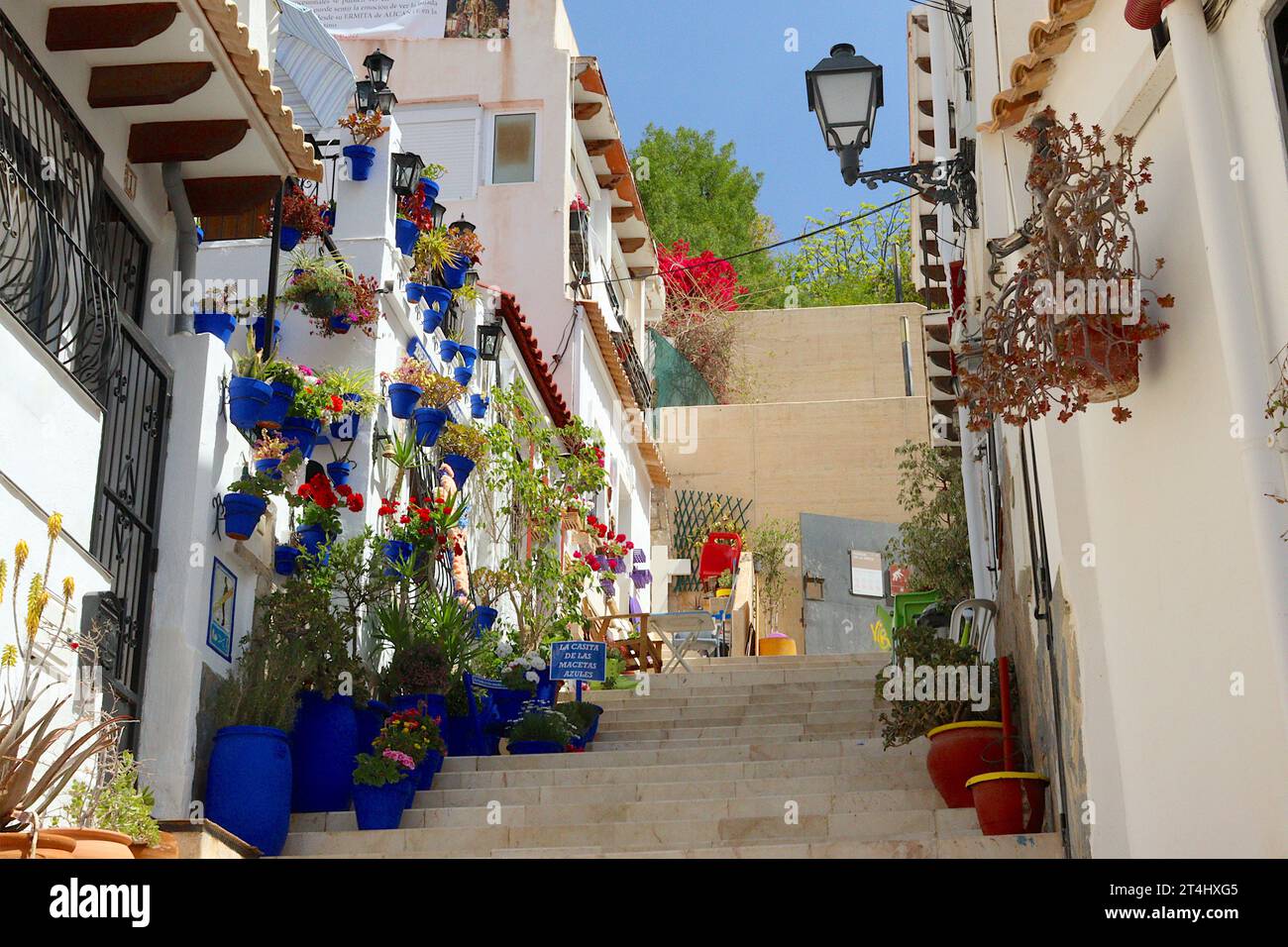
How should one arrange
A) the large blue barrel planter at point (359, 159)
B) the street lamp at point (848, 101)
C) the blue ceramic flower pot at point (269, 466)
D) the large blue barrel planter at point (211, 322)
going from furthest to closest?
1. the large blue barrel planter at point (359, 159)
2. the blue ceramic flower pot at point (269, 466)
3. the large blue barrel planter at point (211, 322)
4. the street lamp at point (848, 101)

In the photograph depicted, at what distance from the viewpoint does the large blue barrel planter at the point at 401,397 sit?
11.6 m

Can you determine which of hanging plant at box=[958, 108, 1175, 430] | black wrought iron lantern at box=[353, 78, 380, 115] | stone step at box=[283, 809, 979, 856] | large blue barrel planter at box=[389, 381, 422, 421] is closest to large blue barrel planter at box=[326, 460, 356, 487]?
large blue barrel planter at box=[389, 381, 422, 421]

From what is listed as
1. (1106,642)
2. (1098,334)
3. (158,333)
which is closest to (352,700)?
(158,333)

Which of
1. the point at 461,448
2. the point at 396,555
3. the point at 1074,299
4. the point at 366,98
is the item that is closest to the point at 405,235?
the point at 366,98

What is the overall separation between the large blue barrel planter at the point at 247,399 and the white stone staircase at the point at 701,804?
8.07 feet

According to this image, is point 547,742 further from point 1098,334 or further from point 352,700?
point 1098,334

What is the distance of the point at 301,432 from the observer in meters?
10.0

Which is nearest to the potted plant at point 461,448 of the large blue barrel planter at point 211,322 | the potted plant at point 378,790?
the large blue barrel planter at point 211,322

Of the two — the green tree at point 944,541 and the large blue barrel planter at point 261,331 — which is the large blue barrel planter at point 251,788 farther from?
the green tree at point 944,541

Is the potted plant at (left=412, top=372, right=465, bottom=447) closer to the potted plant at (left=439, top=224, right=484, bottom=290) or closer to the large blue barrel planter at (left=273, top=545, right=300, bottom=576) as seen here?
the potted plant at (left=439, top=224, right=484, bottom=290)

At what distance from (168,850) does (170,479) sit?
2726 millimetres

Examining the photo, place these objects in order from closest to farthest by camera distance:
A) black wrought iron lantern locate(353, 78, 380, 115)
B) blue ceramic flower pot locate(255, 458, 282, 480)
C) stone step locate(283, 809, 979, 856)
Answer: stone step locate(283, 809, 979, 856), blue ceramic flower pot locate(255, 458, 282, 480), black wrought iron lantern locate(353, 78, 380, 115)

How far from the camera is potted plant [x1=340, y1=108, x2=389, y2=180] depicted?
12156mm

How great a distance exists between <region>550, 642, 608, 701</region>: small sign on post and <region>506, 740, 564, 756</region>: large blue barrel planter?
826 millimetres
